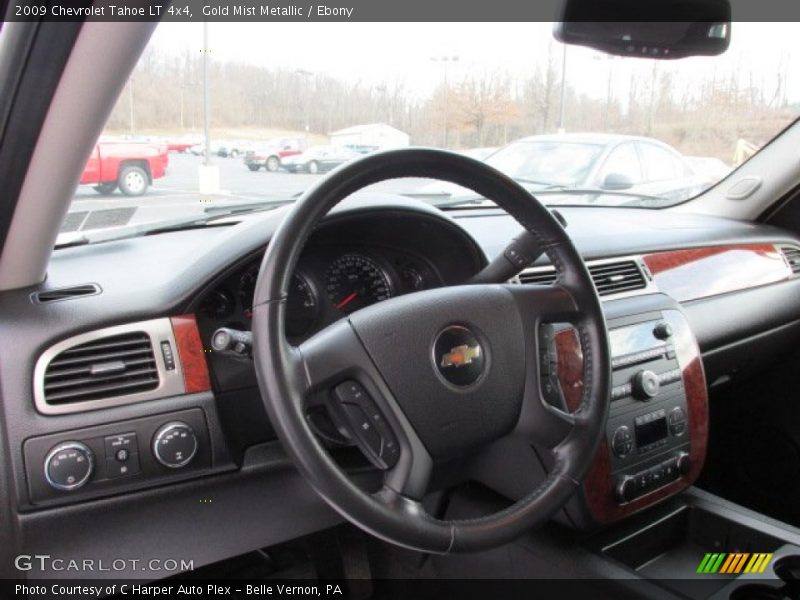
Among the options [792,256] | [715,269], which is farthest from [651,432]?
[792,256]

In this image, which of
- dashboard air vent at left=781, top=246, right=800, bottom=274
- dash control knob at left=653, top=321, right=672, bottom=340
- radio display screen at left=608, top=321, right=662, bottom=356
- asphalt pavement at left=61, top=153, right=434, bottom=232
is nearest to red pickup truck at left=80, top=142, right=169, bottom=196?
asphalt pavement at left=61, top=153, right=434, bottom=232

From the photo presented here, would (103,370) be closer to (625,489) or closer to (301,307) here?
(301,307)

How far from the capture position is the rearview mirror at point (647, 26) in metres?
1.77

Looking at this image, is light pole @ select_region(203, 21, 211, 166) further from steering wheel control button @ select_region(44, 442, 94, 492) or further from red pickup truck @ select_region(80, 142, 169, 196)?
steering wheel control button @ select_region(44, 442, 94, 492)

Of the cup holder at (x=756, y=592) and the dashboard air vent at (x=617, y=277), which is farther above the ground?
the dashboard air vent at (x=617, y=277)

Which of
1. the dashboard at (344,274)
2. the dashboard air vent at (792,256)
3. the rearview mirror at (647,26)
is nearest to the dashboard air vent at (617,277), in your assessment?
the dashboard at (344,274)

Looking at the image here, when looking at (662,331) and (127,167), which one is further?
(662,331)

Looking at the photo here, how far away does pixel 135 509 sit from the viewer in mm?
1843

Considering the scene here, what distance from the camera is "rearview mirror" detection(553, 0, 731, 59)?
5.82ft

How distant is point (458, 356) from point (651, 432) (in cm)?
94

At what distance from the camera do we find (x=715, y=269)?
312 cm

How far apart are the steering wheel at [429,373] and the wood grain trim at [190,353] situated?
483 millimetres

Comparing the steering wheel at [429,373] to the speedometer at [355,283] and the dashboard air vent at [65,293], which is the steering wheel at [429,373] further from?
the dashboard air vent at [65,293]

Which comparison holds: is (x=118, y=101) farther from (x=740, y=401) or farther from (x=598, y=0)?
(x=740, y=401)
